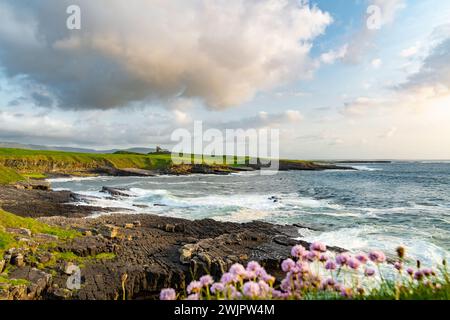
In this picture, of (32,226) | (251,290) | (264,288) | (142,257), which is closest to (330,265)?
(264,288)

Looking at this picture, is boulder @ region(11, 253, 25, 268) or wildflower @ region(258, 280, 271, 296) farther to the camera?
boulder @ region(11, 253, 25, 268)

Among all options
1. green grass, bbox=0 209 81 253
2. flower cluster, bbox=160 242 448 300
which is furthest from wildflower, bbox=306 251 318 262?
green grass, bbox=0 209 81 253

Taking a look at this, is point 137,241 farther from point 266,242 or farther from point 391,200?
point 391,200

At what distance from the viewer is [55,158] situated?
9856 cm

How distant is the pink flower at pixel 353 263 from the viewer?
3.77m

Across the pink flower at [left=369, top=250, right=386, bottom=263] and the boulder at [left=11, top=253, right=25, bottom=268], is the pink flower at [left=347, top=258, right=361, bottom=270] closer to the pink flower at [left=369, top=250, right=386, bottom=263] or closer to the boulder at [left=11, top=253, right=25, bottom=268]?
the pink flower at [left=369, top=250, right=386, bottom=263]

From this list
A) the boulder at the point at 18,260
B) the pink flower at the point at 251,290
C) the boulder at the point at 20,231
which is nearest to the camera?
the pink flower at the point at 251,290

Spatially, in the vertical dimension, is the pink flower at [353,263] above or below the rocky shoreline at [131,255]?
above

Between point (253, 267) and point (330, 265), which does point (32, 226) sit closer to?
point (253, 267)

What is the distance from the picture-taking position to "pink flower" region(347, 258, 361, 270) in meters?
3.77

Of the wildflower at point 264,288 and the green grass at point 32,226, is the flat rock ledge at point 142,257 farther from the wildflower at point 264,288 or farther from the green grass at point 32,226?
the wildflower at point 264,288

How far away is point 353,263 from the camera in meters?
3.83

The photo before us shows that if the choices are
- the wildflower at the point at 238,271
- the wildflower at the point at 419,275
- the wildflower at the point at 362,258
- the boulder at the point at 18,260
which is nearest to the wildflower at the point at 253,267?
the wildflower at the point at 238,271

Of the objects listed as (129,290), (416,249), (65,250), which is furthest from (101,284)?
(416,249)
